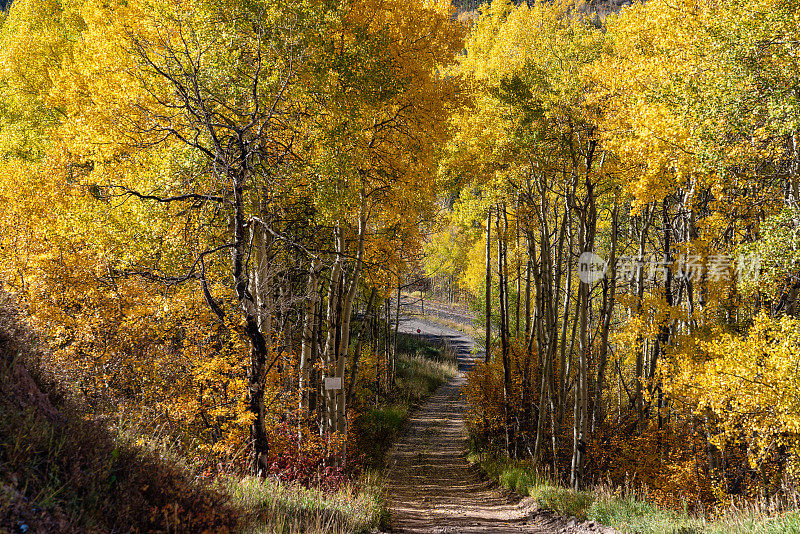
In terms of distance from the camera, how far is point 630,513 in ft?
23.9

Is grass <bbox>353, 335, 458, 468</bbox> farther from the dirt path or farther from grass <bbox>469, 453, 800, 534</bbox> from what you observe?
grass <bbox>469, 453, 800, 534</bbox>

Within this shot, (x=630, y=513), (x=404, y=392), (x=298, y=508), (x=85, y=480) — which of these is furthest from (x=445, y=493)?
(x=404, y=392)

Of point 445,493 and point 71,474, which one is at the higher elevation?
point 71,474

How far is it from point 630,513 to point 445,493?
214 inches

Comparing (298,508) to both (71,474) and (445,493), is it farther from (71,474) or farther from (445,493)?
(445,493)

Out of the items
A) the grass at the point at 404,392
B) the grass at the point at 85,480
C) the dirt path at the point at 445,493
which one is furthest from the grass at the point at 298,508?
the grass at the point at 404,392

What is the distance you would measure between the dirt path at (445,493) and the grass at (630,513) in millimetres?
290

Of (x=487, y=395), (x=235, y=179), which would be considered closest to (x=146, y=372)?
(x=235, y=179)

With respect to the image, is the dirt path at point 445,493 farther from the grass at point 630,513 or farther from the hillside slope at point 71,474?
the hillside slope at point 71,474

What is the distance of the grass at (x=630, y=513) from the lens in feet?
17.5

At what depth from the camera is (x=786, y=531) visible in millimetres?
4762

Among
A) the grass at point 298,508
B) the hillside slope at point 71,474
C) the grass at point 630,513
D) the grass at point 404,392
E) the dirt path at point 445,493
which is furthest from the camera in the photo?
the grass at point 404,392

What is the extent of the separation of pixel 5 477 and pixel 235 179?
162 inches

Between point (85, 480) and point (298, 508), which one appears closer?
point (85, 480)
